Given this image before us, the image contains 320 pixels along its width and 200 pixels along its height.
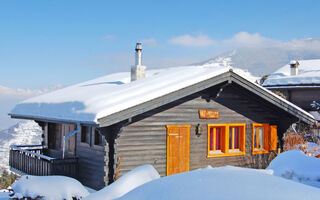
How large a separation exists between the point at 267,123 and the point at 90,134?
704cm

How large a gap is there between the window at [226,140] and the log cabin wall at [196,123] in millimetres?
189

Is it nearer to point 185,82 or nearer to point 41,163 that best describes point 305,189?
point 185,82

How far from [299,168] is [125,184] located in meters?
2.69

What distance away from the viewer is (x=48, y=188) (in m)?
7.48

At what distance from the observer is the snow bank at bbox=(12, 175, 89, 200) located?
7.37 metres

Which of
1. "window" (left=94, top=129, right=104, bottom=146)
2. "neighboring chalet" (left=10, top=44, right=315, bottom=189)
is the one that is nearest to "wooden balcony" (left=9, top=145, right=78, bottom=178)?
"neighboring chalet" (left=10, top=44, right=315, bottom=189)

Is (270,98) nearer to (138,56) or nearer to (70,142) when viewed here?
(138,56)

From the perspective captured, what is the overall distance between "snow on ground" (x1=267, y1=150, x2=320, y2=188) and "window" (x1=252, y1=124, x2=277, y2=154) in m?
8.69

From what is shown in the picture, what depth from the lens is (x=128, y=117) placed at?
1037 cm

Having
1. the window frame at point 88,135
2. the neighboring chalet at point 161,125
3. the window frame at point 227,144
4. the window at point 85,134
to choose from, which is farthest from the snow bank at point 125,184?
the window frame at point 227,144

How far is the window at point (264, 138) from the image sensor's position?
47.2ft

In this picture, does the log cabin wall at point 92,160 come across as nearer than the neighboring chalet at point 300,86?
Yes

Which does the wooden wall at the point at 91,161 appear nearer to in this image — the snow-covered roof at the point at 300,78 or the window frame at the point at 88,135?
the window frame at the point at 88,135

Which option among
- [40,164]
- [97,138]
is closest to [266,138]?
[97,138]
